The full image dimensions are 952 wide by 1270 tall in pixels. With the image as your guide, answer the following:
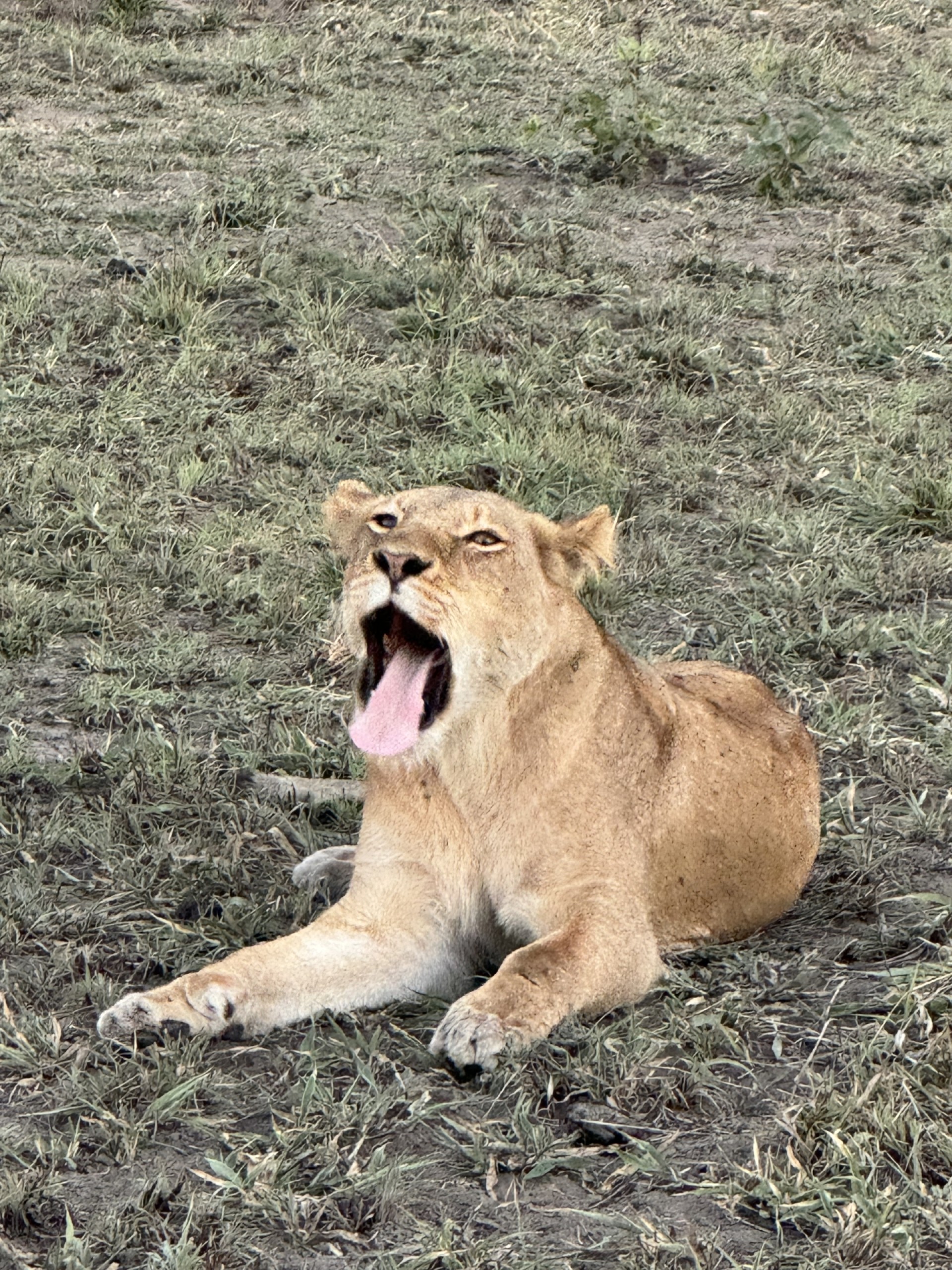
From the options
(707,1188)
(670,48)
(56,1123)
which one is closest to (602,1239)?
(707,1188)

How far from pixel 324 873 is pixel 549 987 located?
873 millimetres

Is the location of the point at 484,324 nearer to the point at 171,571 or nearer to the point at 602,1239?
the point at 171,571

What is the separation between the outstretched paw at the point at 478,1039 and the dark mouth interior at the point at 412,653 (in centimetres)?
53

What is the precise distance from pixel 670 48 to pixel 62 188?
13.8 ft

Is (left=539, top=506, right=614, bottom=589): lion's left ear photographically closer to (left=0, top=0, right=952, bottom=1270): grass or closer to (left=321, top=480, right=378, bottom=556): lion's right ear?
(left=321, top=480, right=378, bottom=556): lion's right ear

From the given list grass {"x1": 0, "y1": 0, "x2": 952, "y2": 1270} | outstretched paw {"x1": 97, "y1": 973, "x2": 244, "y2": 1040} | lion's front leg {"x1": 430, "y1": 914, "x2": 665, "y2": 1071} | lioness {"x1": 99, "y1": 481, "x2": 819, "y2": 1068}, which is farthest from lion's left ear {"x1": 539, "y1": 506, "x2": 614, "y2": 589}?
outstretched paw {"x1": 97, "y1": 973, "x2": 244, "y2": 1040}

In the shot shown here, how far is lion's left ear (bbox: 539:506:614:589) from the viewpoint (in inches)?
133

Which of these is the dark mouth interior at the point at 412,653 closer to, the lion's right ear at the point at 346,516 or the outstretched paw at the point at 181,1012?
the lion's right ear at the point at 346,516

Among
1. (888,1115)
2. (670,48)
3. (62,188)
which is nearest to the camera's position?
(888,1115)

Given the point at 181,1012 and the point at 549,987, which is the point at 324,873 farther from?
the point at 549,987

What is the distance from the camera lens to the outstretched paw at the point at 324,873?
12.3ft

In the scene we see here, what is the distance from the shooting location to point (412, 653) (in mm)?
3160

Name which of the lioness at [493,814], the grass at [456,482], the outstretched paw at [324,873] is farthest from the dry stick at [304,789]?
the lioness at [493,814]

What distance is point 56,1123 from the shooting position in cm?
291
